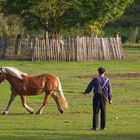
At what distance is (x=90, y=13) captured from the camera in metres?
50.5

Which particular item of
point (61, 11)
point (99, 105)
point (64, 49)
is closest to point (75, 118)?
point (99, 105)

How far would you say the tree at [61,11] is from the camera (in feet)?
163

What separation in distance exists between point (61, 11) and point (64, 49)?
414cm

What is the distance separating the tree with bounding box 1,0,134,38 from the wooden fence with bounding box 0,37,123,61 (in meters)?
2.68

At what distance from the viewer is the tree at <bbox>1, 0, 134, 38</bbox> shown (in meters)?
49.8

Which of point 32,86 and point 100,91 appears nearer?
point 100,91

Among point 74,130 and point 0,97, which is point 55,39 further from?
point 74,130

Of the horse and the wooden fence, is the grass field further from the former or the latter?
the wooden fence

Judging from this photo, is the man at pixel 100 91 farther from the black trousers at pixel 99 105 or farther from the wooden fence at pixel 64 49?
the wooden fence at pixel 64 49

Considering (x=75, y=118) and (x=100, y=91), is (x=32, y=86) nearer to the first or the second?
(x=75, y=118)

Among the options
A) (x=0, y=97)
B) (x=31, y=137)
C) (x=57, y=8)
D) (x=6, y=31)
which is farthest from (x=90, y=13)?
(x=31, y=137)

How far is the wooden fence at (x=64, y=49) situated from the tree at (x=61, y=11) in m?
2.68

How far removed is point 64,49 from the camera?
47688 millimetres

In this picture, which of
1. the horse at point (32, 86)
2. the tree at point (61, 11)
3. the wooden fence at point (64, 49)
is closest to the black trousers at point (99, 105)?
the horse at point (32, 86)
